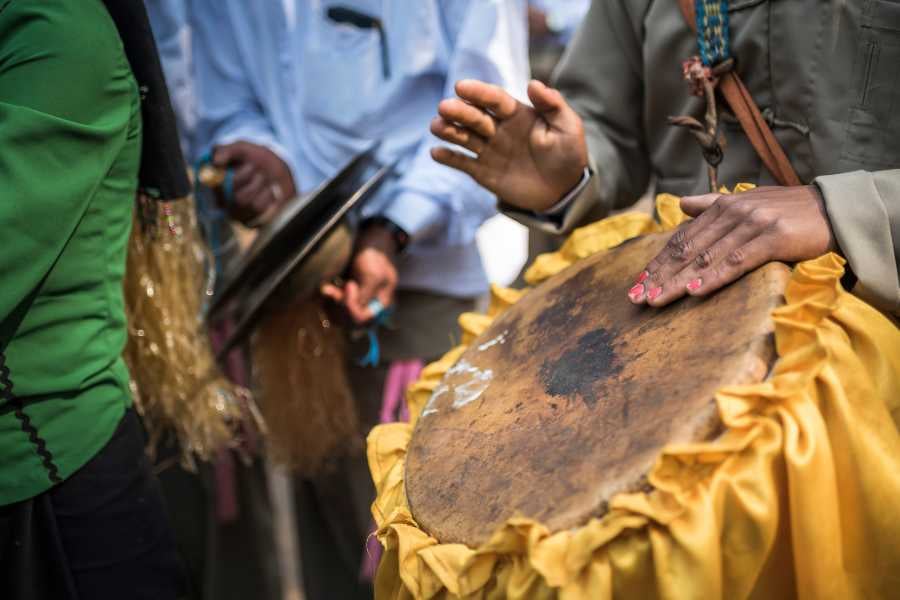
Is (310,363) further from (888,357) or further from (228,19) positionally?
(888,357)

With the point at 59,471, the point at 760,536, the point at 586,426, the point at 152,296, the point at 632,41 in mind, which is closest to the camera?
the point at 760,536

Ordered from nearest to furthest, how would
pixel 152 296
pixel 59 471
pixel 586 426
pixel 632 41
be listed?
1. pixel 586 426
2. pixel 59 471
3. pixel 632 41
4. pixel 152 296

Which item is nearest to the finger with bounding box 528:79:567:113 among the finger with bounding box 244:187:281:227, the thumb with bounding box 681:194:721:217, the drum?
the thumb with bounding box 681:194:721:217

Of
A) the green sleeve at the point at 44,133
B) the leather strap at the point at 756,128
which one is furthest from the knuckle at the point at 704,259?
the green sleeve at the point at 44,133

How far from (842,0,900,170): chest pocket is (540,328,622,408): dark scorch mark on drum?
43 cm

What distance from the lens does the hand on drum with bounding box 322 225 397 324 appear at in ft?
6.48

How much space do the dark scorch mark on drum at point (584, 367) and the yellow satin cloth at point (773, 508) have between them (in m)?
0.19

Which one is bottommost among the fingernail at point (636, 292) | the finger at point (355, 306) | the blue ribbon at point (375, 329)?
the blue ribbon at point (375, 329)

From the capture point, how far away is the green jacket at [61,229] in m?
1.13

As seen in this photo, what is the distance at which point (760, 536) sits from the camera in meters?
0.85

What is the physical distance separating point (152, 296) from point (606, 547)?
1141mm

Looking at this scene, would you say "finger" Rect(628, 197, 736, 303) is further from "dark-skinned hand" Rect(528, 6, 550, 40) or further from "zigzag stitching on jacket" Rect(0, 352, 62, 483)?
"dark-skinned hand" Rect(528, 6, 550, 40)

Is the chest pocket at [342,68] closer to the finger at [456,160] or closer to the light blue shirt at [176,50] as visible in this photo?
the light blue shirt at [176,50]

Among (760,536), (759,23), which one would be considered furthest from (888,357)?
(759,23)
